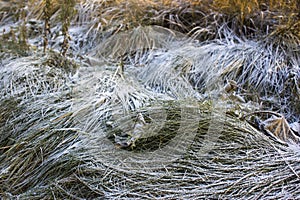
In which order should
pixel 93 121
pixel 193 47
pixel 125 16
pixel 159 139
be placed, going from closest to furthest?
pixel 159 139
pixel 93 121
pixel 193 47
pixel 125 16

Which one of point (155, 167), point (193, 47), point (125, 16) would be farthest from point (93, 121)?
point (125, 16)

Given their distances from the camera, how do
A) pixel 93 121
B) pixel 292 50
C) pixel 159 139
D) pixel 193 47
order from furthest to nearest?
pixel 193 47
pixel 292 50
pixel 93 121
pixel 159 139

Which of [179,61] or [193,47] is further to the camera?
[193,47]

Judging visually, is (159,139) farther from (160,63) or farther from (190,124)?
(160,63)

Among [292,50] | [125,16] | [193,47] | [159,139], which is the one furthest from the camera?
[125,16]

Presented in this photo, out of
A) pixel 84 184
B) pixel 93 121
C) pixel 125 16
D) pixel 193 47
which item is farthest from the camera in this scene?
pixel 125 16

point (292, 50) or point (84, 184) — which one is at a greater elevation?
point (292, 50)

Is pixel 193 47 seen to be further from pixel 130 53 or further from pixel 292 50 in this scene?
pixel 292 50

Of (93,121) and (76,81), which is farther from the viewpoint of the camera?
(76,81)

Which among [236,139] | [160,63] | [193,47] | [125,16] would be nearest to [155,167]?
[236,139]
